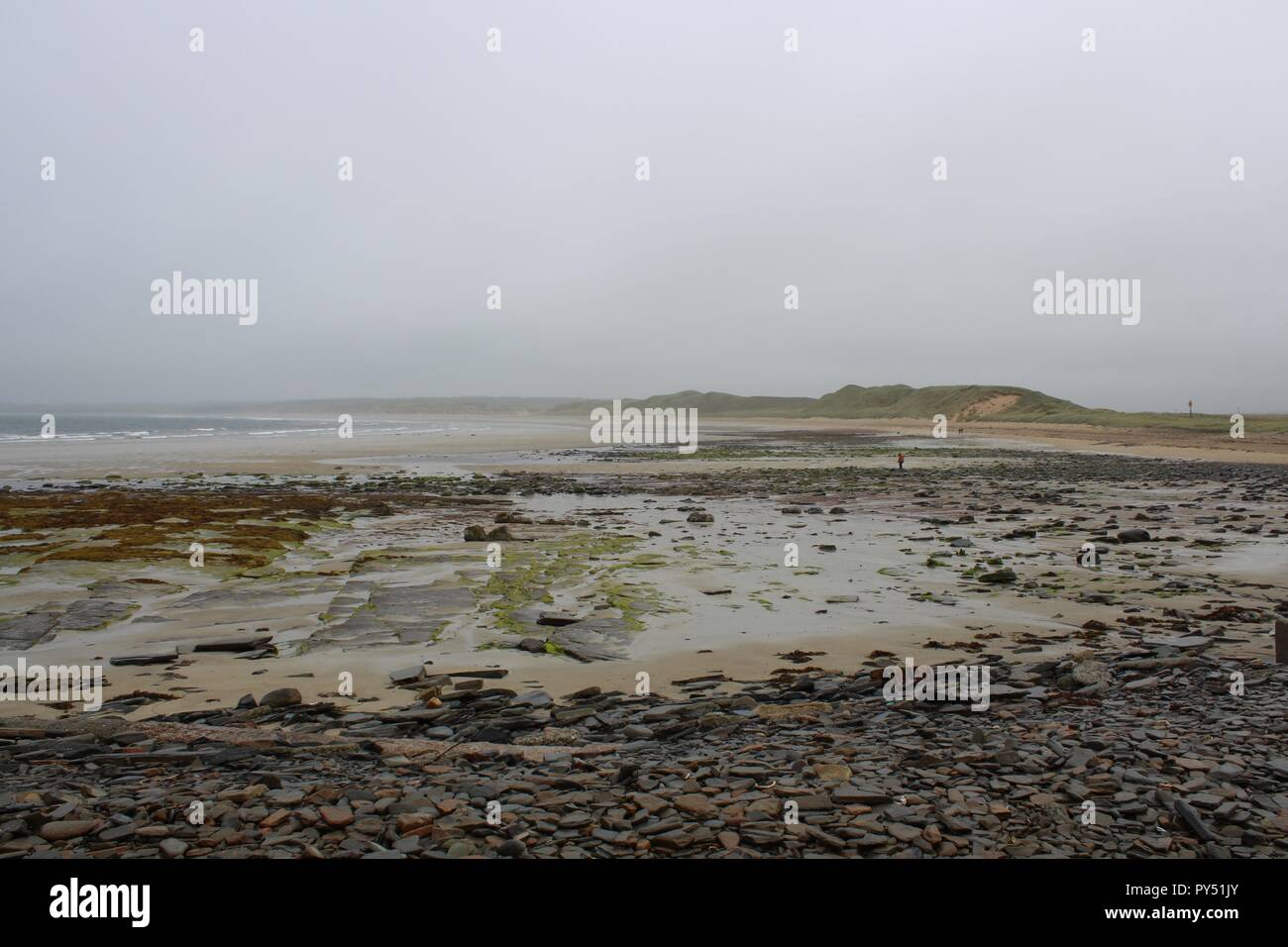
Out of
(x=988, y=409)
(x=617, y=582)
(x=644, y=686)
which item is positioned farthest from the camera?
(x=988, y=409)

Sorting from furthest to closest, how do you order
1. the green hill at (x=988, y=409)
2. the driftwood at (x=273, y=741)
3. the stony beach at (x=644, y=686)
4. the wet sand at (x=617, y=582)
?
the green hill at (x=988, y=409)
the wet sand at (x=617, y=582)
the driftwood at (x=273, y=741)
the stony beach at (x=644, y=686)

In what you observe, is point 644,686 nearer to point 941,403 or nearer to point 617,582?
point 617,582

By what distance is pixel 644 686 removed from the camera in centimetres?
870

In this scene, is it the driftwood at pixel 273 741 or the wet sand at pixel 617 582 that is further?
the wet sand at pixel 617 582

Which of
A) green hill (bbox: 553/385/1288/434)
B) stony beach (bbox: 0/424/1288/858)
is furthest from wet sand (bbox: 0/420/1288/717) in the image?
green hill (bbox: 553/385/1288/434)

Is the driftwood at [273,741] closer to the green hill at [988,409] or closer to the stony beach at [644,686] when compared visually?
the stony beach at [644,686]

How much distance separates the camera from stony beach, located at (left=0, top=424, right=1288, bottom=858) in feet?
16.4

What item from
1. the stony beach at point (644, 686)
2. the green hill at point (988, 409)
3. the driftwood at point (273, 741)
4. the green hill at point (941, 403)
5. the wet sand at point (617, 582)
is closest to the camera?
the stony beach at point (644, 686)

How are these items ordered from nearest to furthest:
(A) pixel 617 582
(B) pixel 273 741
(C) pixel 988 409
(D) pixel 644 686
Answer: (B) pixel 273 741, (D) pixel 644 686, (A) pixel 617 582, (C) pixel 988 409

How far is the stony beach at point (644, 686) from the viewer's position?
5012mm

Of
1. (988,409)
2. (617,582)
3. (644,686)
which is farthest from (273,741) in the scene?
(988,409)

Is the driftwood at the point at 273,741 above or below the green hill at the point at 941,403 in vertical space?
below

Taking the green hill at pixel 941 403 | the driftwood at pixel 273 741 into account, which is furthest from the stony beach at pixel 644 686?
the green hill at pixel 941 403

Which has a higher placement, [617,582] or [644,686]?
[617,582]
